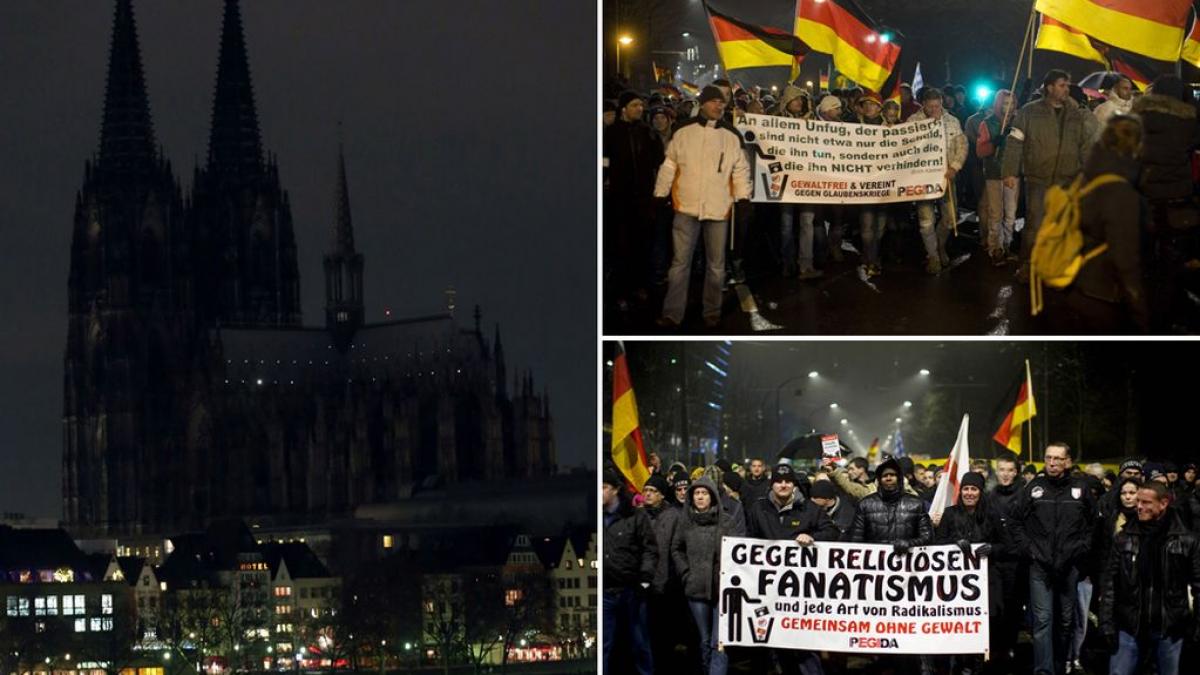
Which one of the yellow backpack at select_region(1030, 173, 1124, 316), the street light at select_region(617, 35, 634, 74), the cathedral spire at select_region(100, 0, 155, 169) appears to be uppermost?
the cathedral spire at select_region(100, 0, 155, 169)

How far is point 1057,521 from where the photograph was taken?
8.44m

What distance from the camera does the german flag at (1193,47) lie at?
923cm

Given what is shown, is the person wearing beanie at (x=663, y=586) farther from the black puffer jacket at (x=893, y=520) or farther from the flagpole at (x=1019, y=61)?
the flagpole at (x=1019, y=61)

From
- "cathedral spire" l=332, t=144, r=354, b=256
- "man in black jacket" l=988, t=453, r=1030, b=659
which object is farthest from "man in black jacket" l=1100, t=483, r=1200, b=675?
"cathedral spire" l=332, t=144, r=354, b=256

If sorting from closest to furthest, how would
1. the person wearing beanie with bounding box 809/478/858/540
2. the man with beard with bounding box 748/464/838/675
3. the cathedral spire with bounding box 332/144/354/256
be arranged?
the person wearing beanie with bounding box 809/478/858/540 < the man with beard with bounding box 748/464/838/675 < the cathedral spire with bounding box 332/144/354/256

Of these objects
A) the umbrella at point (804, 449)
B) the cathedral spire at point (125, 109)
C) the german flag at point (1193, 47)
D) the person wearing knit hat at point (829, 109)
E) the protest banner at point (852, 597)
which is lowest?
the protest banner at point (852, 597)

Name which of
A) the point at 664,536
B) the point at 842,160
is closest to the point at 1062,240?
the point at 842,160

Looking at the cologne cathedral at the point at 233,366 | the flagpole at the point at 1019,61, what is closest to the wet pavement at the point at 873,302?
the flagpole at the point at 1019,61

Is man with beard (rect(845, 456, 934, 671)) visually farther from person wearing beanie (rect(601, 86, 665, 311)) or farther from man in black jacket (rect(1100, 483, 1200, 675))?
person wearing beanie (rect(601, 86, 665, 311))

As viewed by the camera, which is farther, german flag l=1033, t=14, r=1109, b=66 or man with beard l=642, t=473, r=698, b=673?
german flag l=1033, t=14, r=1109, b=66

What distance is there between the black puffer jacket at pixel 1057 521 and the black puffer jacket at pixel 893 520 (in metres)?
0.35

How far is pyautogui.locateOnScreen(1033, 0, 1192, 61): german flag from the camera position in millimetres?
9281

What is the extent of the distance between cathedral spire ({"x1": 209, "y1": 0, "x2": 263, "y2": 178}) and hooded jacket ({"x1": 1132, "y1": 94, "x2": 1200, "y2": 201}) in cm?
7546

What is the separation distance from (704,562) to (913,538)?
0.79 metres
